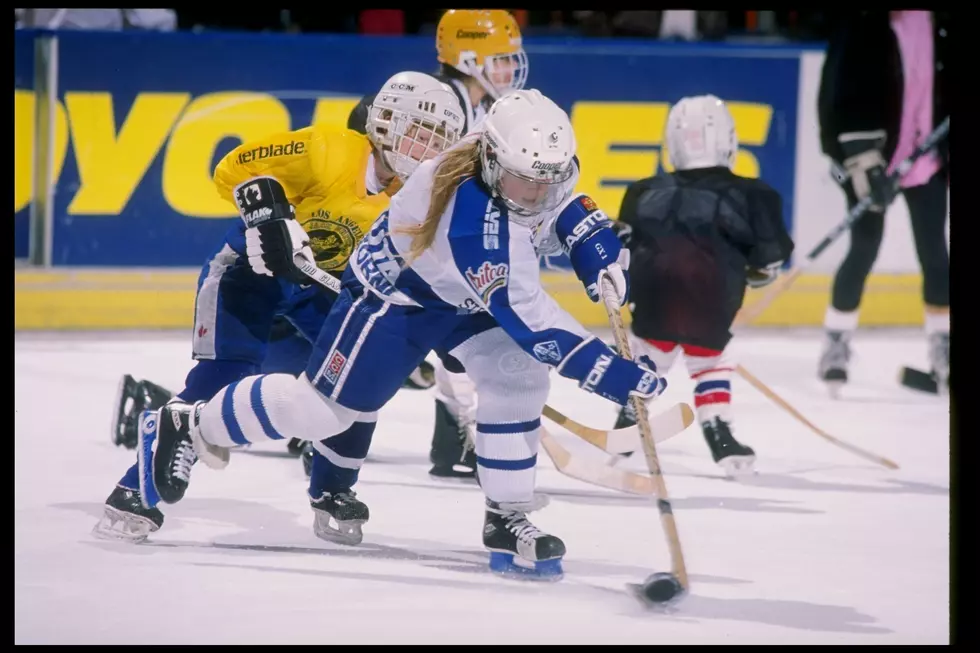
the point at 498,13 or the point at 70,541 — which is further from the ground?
the point at 498,13

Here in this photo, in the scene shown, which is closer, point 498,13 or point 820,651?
point 820,651

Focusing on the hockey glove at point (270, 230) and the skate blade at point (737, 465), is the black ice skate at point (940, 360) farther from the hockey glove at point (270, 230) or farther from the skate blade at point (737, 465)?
the hockey glove at point (270, 230)

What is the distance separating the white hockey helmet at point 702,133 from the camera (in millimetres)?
4586

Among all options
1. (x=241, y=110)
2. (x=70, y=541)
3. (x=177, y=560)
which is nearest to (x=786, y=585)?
(x=177, y=560)

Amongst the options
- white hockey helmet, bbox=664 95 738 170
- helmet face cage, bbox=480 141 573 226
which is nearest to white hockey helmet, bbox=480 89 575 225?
helmet face cage, bbox=480 141 573 226

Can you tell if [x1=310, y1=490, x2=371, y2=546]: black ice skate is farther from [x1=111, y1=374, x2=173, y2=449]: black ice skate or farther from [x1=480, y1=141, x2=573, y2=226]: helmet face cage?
[x1=111, y1=374, x2=173, y2=449]: black ice skate

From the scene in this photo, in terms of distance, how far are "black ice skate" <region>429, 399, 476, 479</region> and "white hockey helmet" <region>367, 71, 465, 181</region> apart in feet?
3.01

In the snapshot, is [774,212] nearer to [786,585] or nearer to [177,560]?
[786,585]

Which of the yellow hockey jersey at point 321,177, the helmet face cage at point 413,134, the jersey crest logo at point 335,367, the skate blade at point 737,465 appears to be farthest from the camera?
the skate blade at point 737,465

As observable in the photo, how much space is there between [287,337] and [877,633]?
1815 millimetres

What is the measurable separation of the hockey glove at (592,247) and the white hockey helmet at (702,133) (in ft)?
3.63

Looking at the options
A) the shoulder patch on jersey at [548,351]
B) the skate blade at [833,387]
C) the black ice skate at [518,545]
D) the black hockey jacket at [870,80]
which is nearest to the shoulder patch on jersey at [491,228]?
the shoulder patch on jersey at [548,351]

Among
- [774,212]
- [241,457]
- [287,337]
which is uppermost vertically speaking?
[774,212]

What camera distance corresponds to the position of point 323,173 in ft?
12.4
